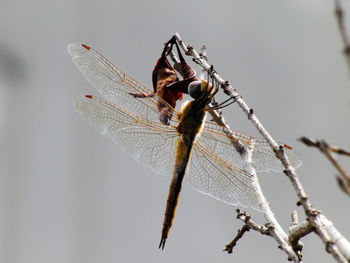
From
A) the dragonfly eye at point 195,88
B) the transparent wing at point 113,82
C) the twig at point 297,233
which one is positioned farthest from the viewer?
the transparent wing at point 113,82

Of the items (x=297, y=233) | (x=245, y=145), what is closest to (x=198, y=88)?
(x=245, y=145)

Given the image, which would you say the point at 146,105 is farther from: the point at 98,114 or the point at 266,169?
the point at 266,169

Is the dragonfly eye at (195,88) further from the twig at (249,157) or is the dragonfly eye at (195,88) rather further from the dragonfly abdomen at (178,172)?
the dragonfly abdomen at (178,172)

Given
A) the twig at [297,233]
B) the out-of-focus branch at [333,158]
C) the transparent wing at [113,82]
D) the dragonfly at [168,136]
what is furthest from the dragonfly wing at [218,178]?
the out-of-focus branch at [333,158]

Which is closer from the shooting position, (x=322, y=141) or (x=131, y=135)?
(x=322, y=141)

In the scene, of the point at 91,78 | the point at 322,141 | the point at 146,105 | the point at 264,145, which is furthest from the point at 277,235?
A: the point at 91,78

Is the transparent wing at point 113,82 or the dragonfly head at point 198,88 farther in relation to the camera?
the transparent wing at point 113,82

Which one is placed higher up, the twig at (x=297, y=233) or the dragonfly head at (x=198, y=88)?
the dragonfly head at (x=198, y=88)

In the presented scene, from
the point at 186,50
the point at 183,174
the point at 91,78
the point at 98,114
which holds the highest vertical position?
the point at 186,50
